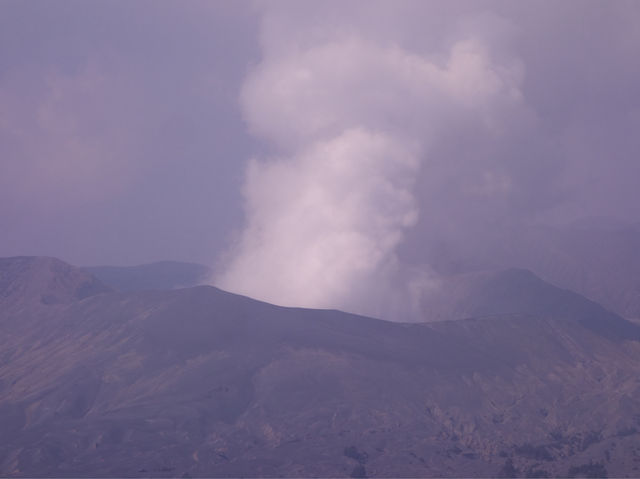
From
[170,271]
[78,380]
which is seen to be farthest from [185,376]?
[170,271]

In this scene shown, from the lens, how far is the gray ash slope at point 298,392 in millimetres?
60344

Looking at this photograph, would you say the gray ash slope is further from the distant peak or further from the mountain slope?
Answer: the mountain slope

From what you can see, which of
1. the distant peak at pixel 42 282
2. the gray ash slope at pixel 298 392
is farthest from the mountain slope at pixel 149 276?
the gray ash slope at pixel 298 392

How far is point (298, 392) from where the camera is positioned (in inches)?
2906

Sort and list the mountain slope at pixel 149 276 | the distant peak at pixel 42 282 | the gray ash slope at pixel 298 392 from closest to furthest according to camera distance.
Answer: the gray ash slope at pixel 298 392, the distant peak at pixel 42 282, the mountain slope at pixel 149 276

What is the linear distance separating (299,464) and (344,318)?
3974 centimetres

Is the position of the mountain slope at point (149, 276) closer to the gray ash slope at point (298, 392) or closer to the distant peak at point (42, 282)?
the distant peak at point (42, 282)

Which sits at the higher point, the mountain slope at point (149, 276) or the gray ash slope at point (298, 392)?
the mountain slope at point (149, 276)

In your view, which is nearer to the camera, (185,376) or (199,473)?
(199,473)

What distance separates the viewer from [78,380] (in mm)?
76250

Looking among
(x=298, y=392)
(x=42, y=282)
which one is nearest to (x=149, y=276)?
(x=42, y=282)

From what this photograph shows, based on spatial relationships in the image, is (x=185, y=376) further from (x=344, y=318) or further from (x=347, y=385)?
(x=344, y=318)

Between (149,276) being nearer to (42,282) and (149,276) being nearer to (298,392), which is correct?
(42,282)

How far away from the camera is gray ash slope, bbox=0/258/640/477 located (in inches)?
2376
